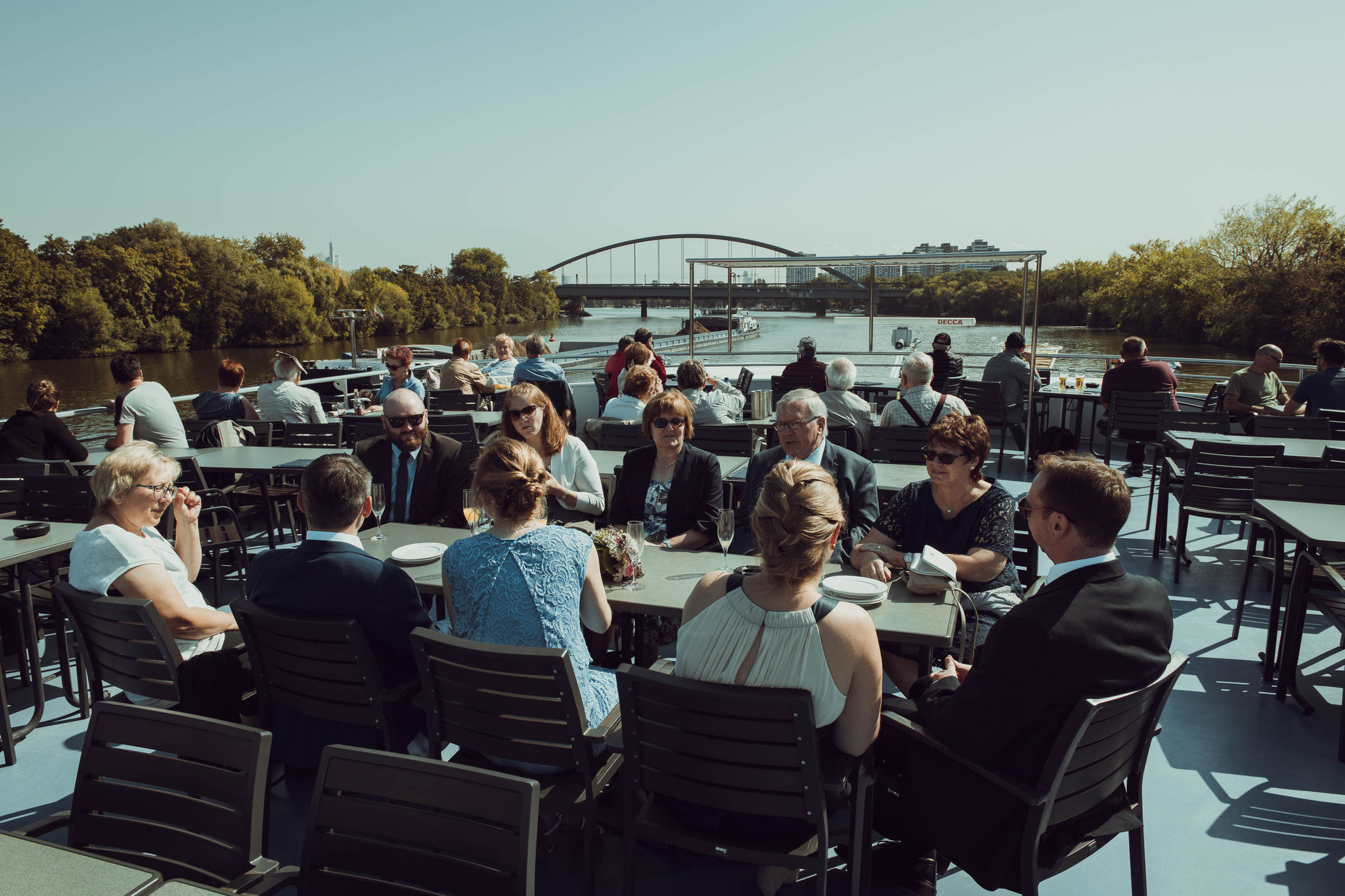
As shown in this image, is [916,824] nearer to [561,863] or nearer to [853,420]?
[561,863]

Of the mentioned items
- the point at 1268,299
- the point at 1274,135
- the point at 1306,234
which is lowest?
the point at 1268,299

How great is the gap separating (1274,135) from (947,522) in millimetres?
37916

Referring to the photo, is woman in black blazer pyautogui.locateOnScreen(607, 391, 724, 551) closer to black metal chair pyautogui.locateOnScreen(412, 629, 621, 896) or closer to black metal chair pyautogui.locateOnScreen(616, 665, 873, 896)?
black metal chair pyautogui.locateOnScreen(412, 629, 621, 896)

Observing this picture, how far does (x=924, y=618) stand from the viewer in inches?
86.1

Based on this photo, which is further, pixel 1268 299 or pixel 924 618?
pixel 1268 299

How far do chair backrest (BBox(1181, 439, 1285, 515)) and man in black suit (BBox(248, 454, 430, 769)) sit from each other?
415cm

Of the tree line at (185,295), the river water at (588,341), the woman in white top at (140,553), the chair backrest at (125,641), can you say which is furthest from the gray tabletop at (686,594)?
the tree line at (185,295)

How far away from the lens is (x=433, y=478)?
12.3ft

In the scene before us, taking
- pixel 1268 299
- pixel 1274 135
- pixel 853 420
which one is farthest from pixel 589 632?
pixel 1268 299

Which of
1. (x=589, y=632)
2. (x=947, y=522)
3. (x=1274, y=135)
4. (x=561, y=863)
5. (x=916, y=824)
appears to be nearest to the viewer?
(x=916, y=824)

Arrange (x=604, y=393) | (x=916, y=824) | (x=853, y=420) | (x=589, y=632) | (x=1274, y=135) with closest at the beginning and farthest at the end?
(x=916, y=824) < (x=589, y=632) < (x=853, y=420) < (x=604, y=393) < (x=1274, y=135)

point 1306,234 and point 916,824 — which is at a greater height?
point 1306,234

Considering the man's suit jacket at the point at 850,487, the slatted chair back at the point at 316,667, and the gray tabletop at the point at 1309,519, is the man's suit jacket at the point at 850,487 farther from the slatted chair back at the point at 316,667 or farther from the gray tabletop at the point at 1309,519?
the slatted chair back at the point at 316,667

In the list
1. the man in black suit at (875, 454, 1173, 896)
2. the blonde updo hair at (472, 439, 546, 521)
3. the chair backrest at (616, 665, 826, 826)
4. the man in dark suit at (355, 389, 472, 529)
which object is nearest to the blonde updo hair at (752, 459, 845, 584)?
the chair backrest at (616, 665, 826, 826)
